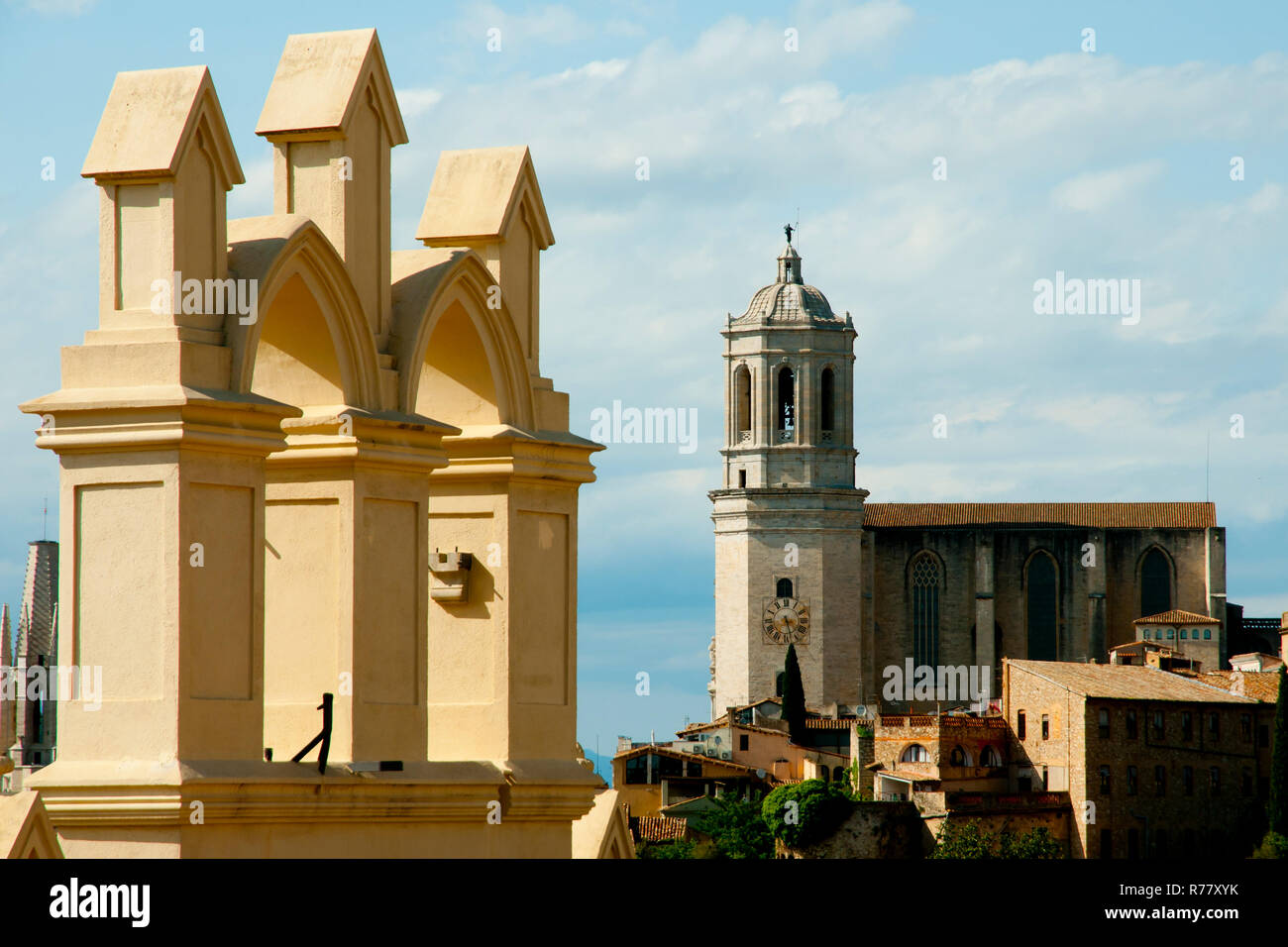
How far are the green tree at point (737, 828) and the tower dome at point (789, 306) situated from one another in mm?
32156

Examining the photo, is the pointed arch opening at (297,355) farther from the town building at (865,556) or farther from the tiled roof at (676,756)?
the town building at (865,556)

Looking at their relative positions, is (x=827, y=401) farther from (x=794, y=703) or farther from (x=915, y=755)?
(x=915, y=755)

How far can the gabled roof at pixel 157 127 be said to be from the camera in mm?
8336

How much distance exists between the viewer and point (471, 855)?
10.0 metres

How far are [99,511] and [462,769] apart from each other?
2363 millimetres

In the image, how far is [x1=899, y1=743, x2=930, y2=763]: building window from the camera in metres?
70.5

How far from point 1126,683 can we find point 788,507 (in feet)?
71.4

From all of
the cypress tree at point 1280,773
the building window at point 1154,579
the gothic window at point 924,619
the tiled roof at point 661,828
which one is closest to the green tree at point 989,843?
the cypress tree at point 1280,773

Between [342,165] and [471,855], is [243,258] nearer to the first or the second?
[342,165]

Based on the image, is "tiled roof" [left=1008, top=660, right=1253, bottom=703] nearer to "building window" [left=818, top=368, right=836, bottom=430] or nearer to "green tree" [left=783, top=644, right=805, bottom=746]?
"green tree" [left=783, top=644, right=805, bottom=746]

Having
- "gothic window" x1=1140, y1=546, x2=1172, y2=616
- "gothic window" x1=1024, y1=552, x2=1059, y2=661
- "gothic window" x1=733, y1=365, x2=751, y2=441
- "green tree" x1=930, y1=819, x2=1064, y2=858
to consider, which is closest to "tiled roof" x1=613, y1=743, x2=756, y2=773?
"green tree" x1=930, y1=819, x2=1064, y2=858
